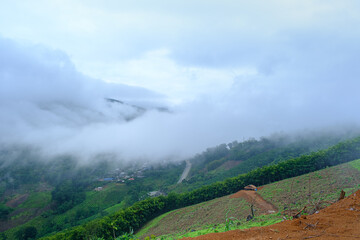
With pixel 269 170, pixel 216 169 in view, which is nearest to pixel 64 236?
pixel 269 170

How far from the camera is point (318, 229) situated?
7527 millimetres

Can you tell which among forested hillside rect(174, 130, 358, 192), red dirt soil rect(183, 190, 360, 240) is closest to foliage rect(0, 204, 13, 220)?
forested hillside rect(174, 130, 358, 192)

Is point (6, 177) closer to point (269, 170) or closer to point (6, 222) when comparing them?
point (6, 222)

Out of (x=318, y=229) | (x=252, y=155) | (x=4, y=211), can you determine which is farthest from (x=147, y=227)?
(x=252, y=155)

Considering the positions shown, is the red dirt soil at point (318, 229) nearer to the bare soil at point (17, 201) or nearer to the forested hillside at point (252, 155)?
the forested hillside at point (252, 155)

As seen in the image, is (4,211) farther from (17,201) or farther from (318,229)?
(318,229)

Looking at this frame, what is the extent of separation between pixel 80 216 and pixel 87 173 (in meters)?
52.9

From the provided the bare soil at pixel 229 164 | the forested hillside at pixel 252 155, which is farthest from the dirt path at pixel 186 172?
the bare soil at pixel 229 164

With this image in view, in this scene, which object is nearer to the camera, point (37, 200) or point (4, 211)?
point (4, 211)

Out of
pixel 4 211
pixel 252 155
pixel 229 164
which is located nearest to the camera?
pixel 4 211

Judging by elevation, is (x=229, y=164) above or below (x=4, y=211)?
below

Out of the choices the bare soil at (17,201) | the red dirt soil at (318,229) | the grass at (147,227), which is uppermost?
the bare soil at (17,201)

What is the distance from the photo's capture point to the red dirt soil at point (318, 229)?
7.10m

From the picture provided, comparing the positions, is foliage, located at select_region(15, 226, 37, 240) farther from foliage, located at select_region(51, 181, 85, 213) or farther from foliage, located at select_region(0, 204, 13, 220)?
foliage, located at select_region(51, 181, 85, 213)
